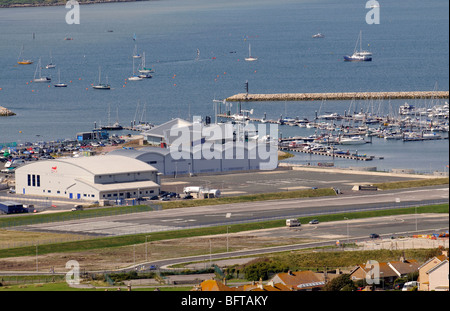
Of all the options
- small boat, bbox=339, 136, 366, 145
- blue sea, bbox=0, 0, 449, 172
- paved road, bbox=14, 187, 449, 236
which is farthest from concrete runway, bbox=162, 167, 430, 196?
small boat, bbox=339, 136, 366, 145

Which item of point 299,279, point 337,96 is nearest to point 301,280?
point 299,279

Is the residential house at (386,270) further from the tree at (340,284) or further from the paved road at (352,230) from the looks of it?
the paved road at (352,230)

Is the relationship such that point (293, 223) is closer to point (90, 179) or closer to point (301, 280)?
point (90, 179)

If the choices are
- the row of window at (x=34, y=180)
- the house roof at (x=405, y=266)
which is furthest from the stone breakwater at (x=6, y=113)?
the house roof at (x=405, y=266)

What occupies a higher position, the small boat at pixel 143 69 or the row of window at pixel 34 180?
the small boat at pixel 143 69
